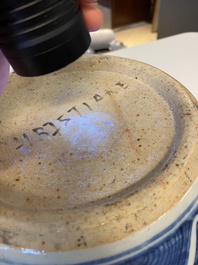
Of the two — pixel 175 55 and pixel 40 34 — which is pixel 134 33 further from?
pixel 40 34

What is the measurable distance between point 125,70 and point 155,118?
0.36 feet

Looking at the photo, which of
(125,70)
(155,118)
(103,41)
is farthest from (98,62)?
(103,41)

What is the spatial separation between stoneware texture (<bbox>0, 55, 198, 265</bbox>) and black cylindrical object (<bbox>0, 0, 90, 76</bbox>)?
0.38 ft

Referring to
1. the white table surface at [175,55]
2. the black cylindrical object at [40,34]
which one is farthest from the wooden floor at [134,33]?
the black cylindrical object at [40,34]

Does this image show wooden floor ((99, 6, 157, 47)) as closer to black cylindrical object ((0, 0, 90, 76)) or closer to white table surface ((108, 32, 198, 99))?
white table surface ((108, 32, 198, 99))

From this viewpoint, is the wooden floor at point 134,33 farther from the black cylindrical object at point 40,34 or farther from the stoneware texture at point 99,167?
the black cylindrical object at point 40,34

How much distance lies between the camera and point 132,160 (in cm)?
36

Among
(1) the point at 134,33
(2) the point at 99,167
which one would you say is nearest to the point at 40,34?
(2) the point at 99,167

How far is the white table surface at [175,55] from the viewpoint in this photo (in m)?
0.65

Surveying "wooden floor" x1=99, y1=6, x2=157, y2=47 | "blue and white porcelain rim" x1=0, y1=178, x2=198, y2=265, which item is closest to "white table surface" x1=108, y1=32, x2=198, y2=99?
"blue and white porcelain rim" x1=0, y1=178, x2=198, y2=265

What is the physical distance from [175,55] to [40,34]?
48cm

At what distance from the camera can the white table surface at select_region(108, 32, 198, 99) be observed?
2.13 feet

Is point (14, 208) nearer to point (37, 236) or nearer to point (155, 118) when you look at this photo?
point (37, 236)

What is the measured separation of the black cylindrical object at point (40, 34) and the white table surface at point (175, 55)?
14.3 inches
